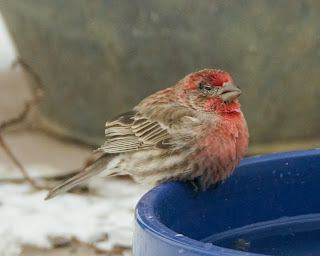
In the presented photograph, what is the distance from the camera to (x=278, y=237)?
2889 mm

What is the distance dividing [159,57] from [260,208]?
303 cm

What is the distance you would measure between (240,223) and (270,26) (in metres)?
2.86

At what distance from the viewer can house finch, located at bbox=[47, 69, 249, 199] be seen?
345cm

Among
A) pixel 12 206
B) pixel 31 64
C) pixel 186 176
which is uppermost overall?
pixel 186 176

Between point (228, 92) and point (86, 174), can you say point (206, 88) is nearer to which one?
point (228, 92)

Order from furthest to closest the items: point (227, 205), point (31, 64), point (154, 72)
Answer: point (31, 64) < point (154, 72) < point (227, 205)

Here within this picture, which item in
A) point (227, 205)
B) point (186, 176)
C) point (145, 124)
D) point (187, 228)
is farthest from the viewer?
point (145, 124)

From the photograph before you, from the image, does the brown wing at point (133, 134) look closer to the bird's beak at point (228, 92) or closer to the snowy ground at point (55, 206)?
the bird's beak at point (228, 92)

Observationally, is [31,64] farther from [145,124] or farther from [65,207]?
[145,124]

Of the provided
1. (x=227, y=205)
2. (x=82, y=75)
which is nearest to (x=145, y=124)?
(x=227, y=205)

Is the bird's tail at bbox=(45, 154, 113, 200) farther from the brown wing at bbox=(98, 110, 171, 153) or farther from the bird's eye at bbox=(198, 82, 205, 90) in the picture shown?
the bird's eye at bbox=(198, 82, 205, 90)

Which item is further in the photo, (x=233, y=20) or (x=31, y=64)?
(x=31, y=64)

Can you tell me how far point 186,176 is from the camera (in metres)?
3.42

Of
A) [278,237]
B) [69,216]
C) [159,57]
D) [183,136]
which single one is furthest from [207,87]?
[159,57]
